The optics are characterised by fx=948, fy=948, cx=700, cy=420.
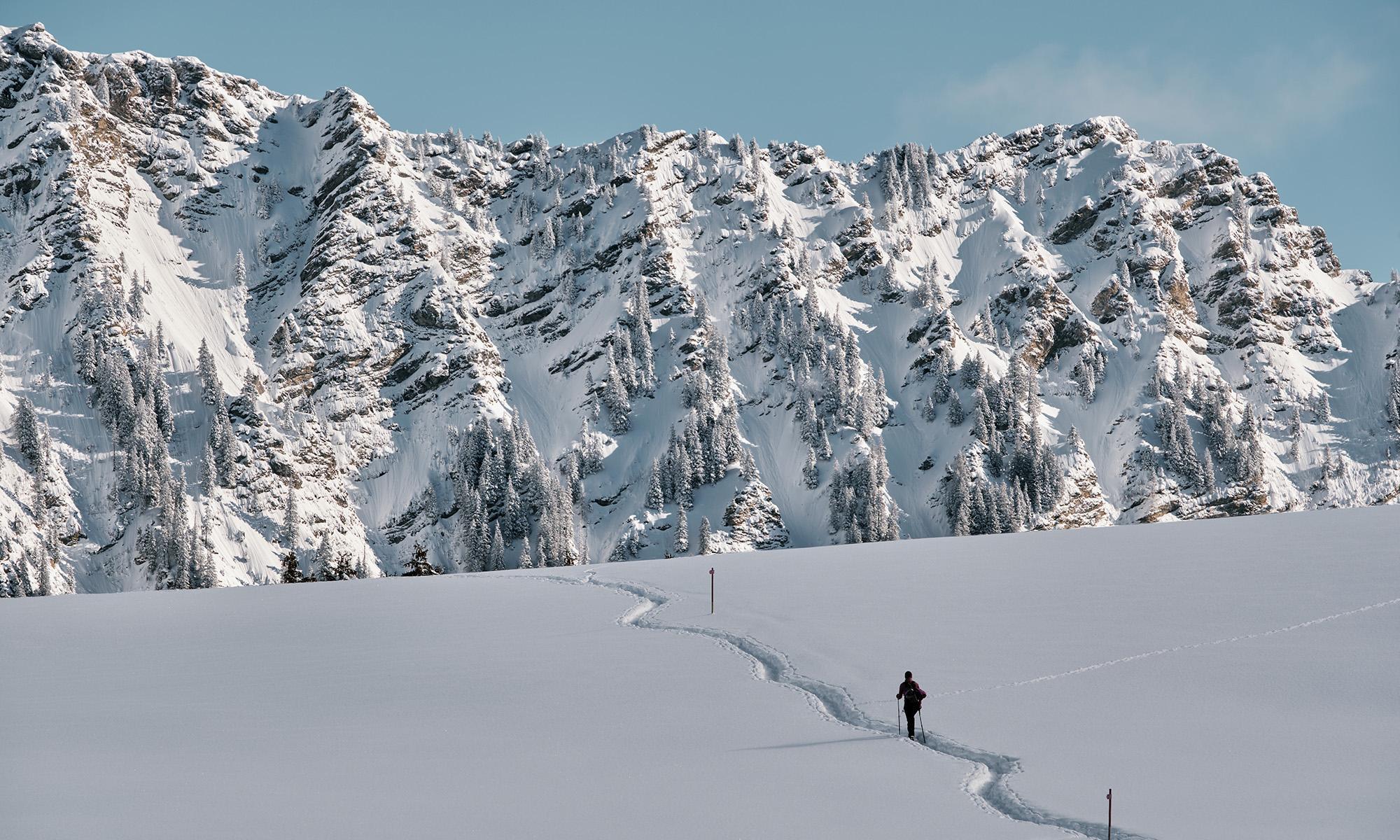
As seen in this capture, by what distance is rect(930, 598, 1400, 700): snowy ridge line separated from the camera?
23278mm

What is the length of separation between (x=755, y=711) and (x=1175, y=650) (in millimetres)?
12158

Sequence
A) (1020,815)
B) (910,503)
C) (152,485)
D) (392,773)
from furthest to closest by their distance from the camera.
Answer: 1. (910,503)
2. (152,485)
3. (392,773)
4. (1020,815)

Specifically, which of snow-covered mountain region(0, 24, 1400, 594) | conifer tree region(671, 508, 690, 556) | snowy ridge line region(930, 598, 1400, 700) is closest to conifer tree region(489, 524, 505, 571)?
snow-covered mountain region(0, 24, 1400, 594)

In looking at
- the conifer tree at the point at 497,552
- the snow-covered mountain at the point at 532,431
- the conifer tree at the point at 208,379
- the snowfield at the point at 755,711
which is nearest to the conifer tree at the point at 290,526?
the snow-covered mountain at the point at 532,431

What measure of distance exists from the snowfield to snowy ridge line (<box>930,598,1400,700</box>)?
0.32 feet

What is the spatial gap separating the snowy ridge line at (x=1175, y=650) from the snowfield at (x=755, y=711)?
98 mm

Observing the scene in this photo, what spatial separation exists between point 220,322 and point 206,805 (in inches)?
7970

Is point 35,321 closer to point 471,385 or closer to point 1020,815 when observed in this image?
point 471,385

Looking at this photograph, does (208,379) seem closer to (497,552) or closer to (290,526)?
(290,526)

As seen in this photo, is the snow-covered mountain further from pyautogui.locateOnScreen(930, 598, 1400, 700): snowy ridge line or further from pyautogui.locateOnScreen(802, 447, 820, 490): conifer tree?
pyautogui.locateOnScreen(930, 598, 1400, 700): snowy ridge line

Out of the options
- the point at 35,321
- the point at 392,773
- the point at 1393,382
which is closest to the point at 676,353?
the point at 35,321

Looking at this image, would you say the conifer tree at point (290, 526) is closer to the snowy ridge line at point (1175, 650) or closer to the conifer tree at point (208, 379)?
the conifer tree at point (208, 379)

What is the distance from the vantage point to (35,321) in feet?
560

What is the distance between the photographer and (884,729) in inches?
825
